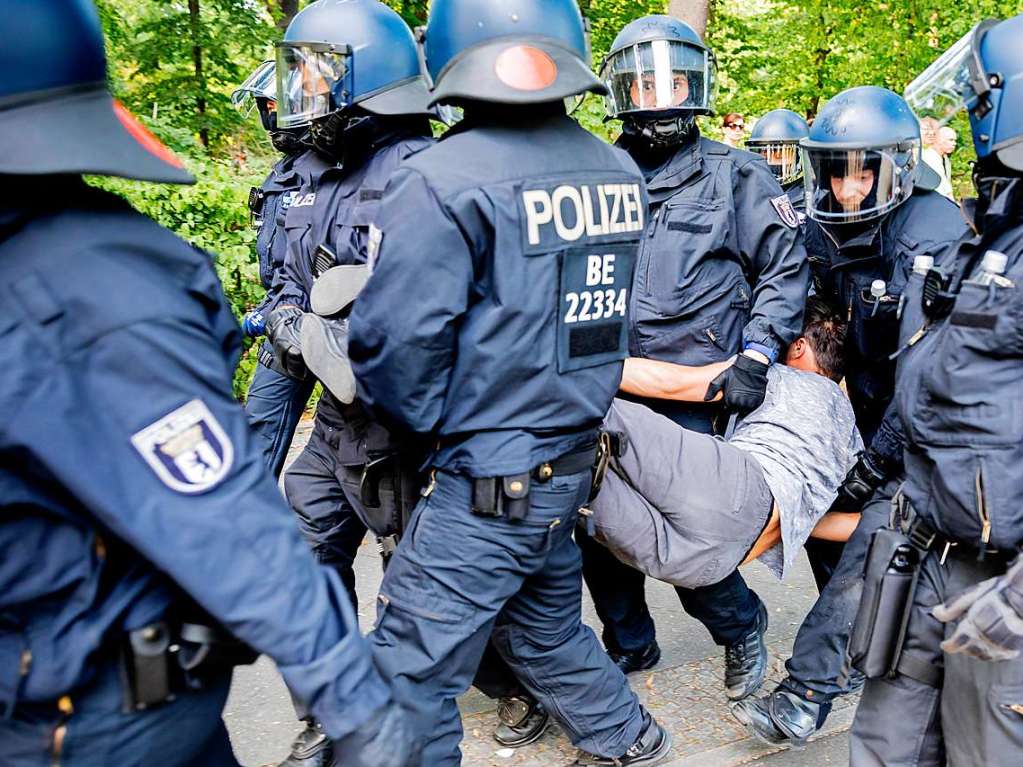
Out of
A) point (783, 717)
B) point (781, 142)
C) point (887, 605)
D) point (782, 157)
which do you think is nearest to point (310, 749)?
point (783, 717)

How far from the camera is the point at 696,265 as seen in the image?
351 centimetres

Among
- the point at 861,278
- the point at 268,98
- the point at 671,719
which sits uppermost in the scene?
the point at 268,98

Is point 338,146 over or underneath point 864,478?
over

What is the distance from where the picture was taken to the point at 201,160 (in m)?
7.82

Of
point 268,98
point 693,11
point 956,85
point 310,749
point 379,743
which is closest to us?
point 379,743

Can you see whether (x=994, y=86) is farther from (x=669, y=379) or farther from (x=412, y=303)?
(x=669, y=379)

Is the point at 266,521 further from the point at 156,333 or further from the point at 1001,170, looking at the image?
the point at 1001,170

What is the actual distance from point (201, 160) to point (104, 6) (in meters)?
1.58

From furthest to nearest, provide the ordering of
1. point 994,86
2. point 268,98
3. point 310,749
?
point 268,98, point 310,749, point 994,86

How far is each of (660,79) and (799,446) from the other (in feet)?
4.54

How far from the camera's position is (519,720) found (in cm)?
329

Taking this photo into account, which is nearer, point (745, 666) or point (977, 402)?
point (977, 402)

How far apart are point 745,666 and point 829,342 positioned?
1164 millimetres

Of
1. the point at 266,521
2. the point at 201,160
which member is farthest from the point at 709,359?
Result: the point at 201,160
